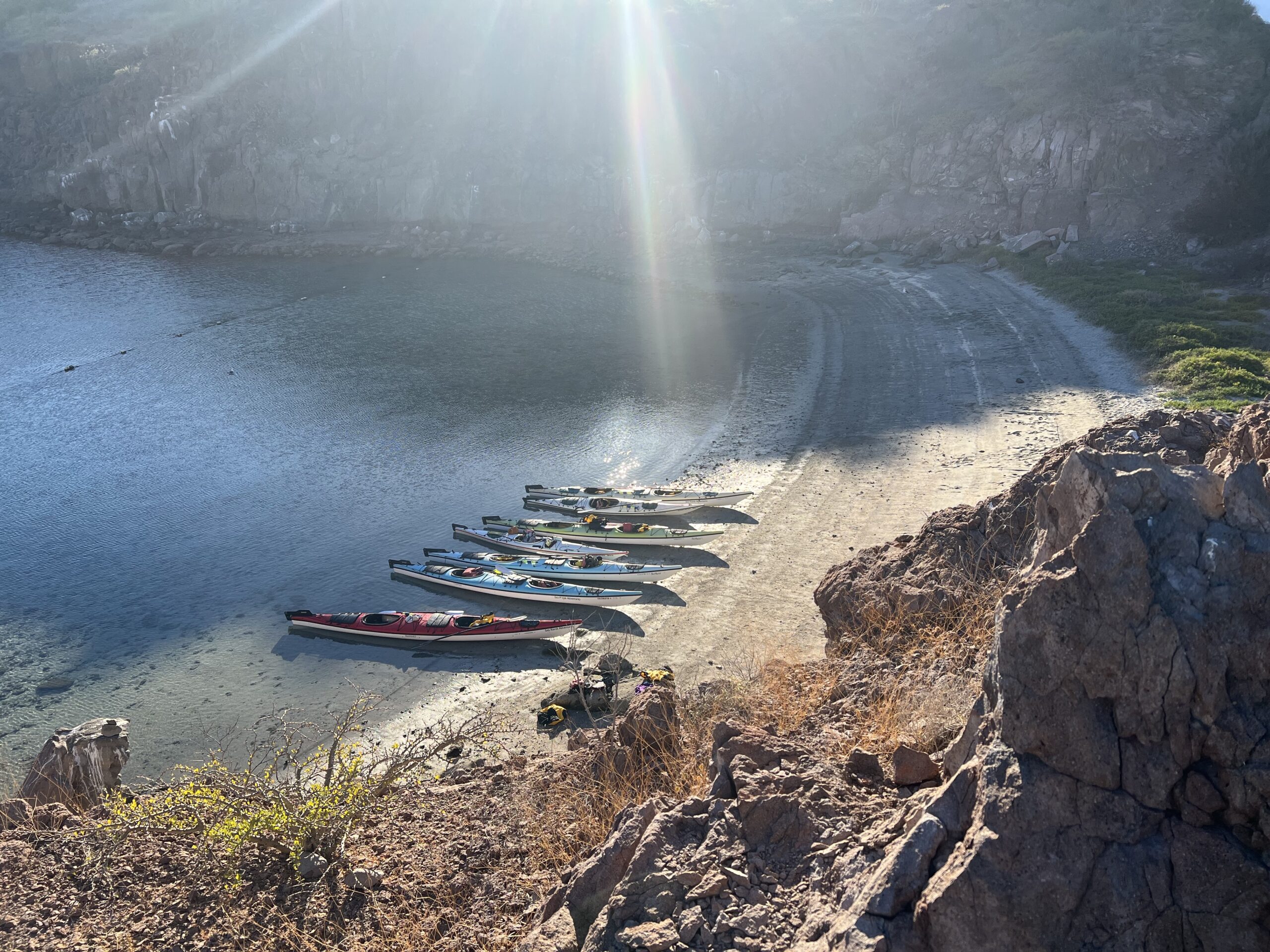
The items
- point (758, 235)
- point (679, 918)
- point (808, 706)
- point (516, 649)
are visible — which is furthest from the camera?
point (758, 235)

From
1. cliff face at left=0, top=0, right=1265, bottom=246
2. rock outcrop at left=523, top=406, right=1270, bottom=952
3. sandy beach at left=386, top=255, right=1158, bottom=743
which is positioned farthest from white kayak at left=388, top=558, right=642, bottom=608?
cliff face at left=0, top=0, right=1265, bottom=246

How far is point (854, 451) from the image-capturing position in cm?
2984

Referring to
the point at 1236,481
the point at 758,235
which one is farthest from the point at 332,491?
the point at 758,235

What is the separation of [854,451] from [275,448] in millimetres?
21488

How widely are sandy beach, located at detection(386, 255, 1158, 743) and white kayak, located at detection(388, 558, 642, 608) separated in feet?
1.95

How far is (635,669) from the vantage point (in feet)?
63.9

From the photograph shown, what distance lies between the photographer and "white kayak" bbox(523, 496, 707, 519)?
27.2 metres

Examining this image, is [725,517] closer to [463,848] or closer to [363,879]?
[463,848]

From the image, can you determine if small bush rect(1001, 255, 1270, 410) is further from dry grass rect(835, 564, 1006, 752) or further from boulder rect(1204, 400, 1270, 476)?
boulder rect(1204, 400, 1270, 476)

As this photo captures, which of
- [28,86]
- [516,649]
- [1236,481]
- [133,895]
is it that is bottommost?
[516,649]

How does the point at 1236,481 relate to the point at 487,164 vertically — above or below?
below

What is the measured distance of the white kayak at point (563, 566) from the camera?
2372cm

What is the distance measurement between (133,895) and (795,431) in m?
26.2

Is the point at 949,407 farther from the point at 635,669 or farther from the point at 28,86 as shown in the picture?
the point at 28,86
